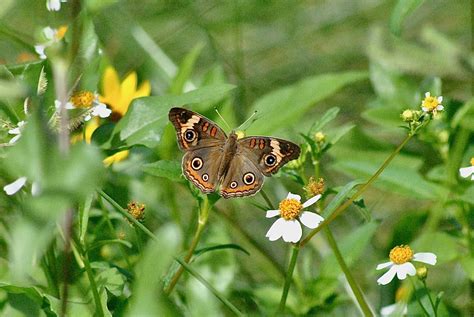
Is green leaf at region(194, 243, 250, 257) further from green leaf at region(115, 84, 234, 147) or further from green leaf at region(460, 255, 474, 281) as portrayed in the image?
green leaf at region(460, 255, 474, 281)

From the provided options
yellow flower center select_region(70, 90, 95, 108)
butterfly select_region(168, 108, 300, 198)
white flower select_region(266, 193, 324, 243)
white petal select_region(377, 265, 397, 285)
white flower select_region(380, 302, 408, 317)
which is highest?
yellow flower center select_region(70, 90, 95, 108)

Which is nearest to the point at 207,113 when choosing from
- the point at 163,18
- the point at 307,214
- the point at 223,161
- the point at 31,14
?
the point at 223,161

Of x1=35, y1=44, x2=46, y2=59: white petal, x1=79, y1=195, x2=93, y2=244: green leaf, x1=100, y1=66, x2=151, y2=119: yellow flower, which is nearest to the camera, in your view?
x1=79, y1=195, x2=93, y2=244: green leaf

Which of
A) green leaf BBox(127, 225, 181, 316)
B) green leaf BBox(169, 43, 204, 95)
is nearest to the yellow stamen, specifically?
green leaf BBox(127, 225, 181, 316)

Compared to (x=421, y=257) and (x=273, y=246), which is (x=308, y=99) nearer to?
Result: (x=273, y=246)

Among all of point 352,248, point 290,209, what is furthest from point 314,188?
point 352,248

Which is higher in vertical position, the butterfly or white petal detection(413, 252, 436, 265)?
→ the butterfly
